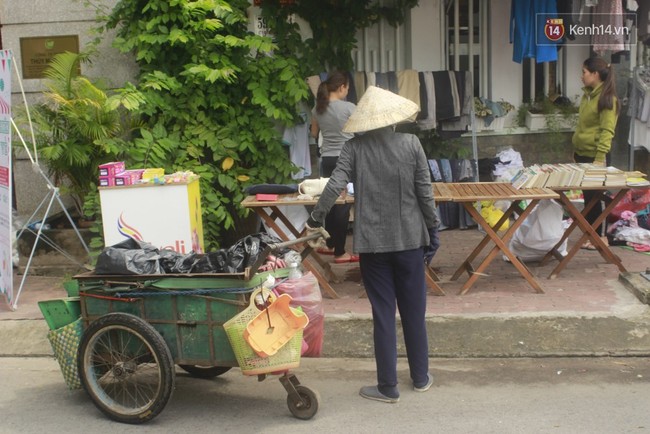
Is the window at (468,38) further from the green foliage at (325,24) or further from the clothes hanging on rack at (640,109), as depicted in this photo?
the clothes hanging on rack at (640,109)

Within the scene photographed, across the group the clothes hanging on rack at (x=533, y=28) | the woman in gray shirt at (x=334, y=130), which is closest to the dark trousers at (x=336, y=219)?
the woman in gray shirt at (x=334, y=130)

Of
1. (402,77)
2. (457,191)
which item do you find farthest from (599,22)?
(457,191)

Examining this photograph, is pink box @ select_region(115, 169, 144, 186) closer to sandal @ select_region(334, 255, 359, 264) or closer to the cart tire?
sandal @ select_region(334, 255, 359, 264)

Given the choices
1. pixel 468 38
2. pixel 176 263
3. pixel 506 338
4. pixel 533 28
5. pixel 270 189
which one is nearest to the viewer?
pixel 176 263

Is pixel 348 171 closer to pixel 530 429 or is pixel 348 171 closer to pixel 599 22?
pixel 530 429

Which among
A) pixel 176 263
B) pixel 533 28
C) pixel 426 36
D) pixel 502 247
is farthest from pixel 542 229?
pixel 176 263

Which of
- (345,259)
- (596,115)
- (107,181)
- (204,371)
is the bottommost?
(204,371)

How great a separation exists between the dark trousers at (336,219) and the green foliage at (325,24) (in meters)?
1.13

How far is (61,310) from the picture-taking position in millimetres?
5066

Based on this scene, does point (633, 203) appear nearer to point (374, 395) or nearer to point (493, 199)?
point (493, 199)

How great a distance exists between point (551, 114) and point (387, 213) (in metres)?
4.94

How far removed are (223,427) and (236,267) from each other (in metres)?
0.91

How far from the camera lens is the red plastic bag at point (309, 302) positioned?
15.7 feet

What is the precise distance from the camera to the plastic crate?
5.05 metres
